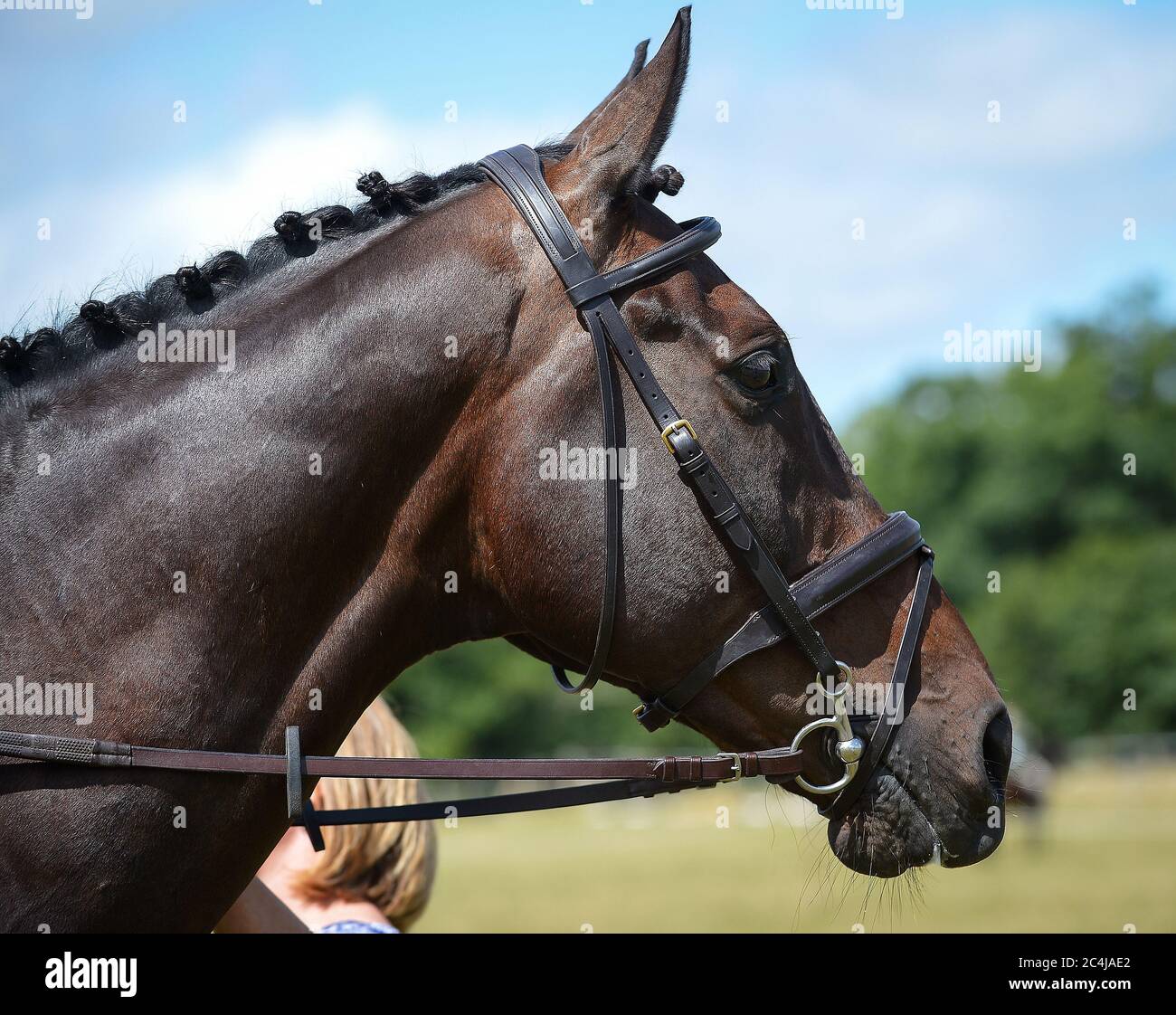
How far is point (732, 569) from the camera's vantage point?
3262 millimetres

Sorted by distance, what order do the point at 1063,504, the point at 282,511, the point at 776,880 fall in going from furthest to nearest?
the point at 1063,504 < the point at 776,880 < the point at 282,511

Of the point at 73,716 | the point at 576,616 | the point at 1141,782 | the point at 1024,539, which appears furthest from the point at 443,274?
the point at 1024,539

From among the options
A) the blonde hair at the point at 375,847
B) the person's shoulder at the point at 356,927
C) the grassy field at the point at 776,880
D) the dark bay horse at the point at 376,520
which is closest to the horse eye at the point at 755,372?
the dark bay horse at the point at 376,520

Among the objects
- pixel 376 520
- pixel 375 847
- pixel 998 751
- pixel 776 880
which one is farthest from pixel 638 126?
pixel 776 880

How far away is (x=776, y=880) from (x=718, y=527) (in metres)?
23.6

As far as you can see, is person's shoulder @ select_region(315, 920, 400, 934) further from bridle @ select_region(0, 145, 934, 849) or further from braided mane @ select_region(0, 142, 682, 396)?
braided mane @ select_region(0, 142, 682, 396)

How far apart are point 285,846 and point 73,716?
2.75 metres

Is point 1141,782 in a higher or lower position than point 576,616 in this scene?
lower

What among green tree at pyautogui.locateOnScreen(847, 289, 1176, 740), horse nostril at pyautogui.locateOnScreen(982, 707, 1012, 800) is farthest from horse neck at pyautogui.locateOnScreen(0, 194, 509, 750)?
green tree at pyautogui.locateOnScreen(847, 289, 1176, 740)

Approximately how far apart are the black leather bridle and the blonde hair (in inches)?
84.4

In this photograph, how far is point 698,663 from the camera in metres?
3.29

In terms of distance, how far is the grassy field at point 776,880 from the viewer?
17.2 m

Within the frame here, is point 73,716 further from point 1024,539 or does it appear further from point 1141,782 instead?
point 1024,539

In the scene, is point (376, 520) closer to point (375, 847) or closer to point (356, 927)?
point (356, 927)
